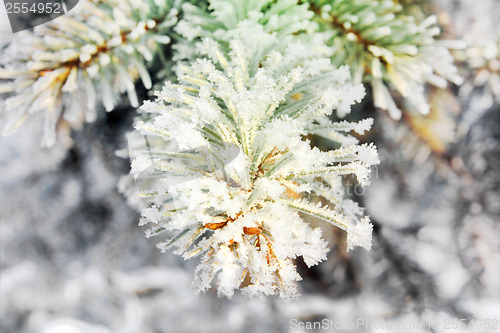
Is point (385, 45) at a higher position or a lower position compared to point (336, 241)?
higher

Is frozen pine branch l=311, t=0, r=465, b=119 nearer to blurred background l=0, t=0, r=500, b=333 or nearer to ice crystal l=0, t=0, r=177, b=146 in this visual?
blurred background l=0, t=0, r=500, b=333

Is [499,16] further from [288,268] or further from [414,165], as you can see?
[288,268]

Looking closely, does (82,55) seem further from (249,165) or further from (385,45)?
(385,45)

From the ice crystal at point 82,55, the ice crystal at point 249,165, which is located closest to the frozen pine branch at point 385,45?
→ the ice crystal at point 249,165

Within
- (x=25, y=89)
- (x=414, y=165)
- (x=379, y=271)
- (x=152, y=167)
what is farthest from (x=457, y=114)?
(x=25, y=89)

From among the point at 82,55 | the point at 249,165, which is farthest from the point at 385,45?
the point at 82,55

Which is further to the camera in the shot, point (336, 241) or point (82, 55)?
point (336, 241)

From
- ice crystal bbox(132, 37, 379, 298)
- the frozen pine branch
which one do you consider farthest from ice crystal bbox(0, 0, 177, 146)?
the frozen pine branch

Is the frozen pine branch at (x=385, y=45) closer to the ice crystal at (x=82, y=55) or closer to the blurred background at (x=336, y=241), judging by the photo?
the blurred background at (x=336, y=241)
